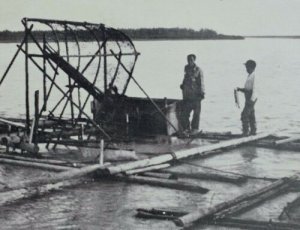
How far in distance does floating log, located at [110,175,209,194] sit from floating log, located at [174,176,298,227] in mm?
957

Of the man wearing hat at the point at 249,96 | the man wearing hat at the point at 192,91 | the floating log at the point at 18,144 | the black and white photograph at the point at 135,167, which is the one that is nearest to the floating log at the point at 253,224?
the black and white photograph at the point at 135,167

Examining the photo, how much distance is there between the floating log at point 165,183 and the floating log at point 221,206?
957mm

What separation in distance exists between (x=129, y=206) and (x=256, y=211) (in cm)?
180

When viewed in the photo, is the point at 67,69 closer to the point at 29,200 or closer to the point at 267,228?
the point at 29,200

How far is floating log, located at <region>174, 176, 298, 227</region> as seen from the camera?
277 inches

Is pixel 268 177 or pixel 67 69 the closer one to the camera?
pixel 268 177

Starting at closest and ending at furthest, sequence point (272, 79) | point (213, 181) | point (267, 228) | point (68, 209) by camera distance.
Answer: point (267, 228) < point (68, 209) < point (213, 181) < point (272, 79)

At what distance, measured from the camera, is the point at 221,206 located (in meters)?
7.68

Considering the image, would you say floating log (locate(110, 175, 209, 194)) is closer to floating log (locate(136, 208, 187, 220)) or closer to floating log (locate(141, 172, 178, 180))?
floating log (locate(141, 172, 178, 180))

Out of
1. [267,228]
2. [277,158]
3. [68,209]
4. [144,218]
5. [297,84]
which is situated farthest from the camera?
[297,84]

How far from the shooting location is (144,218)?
7680 mm

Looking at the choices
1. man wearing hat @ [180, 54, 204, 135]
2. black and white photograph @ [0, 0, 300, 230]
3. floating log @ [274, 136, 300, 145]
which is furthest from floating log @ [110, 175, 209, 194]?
man wearing hat @ [180, 54, 204, 135]

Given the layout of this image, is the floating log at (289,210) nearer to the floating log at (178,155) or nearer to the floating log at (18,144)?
the floating log at (178,155)

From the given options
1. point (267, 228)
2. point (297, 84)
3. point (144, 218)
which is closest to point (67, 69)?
point (144, 218)
